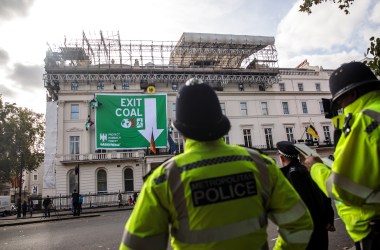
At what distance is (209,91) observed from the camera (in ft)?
5.82

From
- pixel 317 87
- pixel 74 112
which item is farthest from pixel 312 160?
pixel 317 87

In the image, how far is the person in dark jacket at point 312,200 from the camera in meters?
3.46

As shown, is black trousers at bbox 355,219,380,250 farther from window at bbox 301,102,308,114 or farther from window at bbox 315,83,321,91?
window at bbox 315,83,321,91

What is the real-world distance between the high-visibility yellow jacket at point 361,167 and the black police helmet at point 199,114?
2.55ft

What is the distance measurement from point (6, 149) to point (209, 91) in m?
43.0

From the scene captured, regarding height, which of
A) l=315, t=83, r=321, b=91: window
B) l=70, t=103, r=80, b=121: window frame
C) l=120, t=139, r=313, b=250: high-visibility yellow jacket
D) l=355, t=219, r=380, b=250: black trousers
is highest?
l=315, t=83, r=321, b=91: window

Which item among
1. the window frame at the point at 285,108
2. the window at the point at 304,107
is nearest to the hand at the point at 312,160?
the window frame at the point at 285,108

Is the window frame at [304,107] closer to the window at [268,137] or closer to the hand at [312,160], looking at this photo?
the window at [268,137]

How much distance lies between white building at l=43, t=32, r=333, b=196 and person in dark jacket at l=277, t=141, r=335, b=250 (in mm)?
28755

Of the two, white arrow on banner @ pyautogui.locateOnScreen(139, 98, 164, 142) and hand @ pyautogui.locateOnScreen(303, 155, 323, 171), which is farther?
white arrow on banner @ pyautogui.locateOnScreen(139, 98, 164, 142)

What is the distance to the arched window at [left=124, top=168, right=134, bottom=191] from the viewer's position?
111ft

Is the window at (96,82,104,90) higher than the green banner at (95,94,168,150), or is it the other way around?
the window at (96,82,104,90)

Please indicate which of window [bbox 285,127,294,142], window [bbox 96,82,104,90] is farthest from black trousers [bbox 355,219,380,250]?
window [bbox 285,127,294,142]

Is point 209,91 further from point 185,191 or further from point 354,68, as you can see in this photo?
point 354,68
